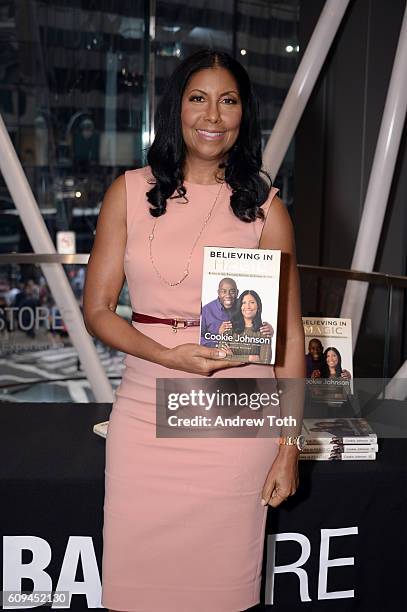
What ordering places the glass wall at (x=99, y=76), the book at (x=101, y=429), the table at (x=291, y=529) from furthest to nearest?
the glass wall at (x=99, y=76) → the book at (x=101, y=429) → the table at (x=291, y=529)

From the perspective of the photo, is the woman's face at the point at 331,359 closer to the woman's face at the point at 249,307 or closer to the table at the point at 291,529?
the table at the point at 291,529

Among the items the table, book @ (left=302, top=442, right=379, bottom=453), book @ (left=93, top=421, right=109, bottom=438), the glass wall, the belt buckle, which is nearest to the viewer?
the belt buckle

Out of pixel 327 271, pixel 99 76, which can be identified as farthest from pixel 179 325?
pixel 99 76

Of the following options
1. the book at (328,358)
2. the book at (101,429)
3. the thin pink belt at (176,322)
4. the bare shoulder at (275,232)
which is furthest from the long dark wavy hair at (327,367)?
the thin pink belt at (176,322)

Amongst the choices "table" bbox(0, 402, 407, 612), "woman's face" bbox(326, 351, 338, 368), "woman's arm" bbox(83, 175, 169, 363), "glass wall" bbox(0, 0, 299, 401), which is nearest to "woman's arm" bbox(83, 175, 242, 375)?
"woman's arm" bbox(83, 175, 169, 363)

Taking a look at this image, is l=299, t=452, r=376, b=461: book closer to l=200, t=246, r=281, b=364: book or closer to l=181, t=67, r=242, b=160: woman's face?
l=200, t=246, r=281, b=364: book

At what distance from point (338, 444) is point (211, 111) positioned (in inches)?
49.1

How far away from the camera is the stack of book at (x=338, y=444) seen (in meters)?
2.73

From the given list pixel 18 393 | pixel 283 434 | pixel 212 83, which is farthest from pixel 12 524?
pixel 18 393

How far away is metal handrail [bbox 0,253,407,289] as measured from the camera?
3.65m

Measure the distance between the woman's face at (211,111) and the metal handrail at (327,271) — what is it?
5.79 feet

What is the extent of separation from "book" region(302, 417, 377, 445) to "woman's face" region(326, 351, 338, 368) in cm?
19

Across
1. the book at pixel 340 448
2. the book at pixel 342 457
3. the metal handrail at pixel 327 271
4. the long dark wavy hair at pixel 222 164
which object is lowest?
the book at pixel 342 457

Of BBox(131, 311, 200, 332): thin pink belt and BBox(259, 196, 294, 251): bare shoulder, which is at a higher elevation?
BBox(259, 196, 294, 251): bare shoulder
